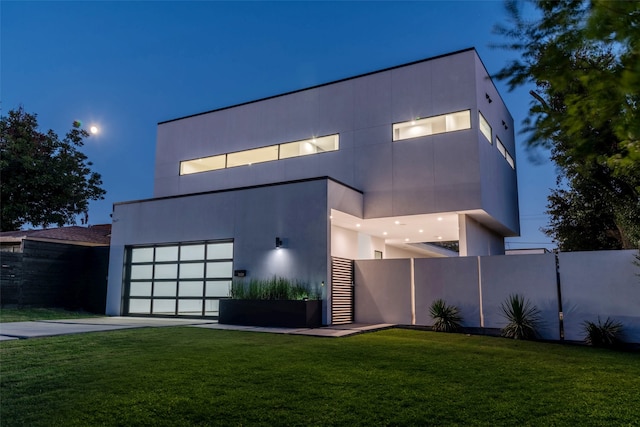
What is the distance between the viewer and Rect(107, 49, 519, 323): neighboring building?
1230 centimetres

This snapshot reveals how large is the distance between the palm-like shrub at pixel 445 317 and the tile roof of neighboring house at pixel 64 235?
12.7 meters

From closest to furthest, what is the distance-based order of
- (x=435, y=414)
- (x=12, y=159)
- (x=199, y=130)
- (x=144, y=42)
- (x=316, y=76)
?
(x=435, y=414) → (x=199, y=130) → (x=12, y=159) → (x=144, y=42) → (x=316, y=76)

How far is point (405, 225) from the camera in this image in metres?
15.3

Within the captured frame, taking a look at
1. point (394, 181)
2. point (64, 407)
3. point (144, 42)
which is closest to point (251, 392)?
point (64, 407)

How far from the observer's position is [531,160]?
2.85m

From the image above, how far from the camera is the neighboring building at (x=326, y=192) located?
40.3 ft

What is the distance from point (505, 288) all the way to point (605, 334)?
2186 mm

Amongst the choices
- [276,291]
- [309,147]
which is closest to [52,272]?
[276,291]

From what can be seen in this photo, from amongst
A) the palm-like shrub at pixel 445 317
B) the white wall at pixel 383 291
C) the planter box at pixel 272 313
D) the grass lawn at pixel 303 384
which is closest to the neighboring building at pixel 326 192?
the planter box at pixel 272 313

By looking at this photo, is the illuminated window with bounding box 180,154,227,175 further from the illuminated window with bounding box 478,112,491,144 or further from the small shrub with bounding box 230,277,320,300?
the illuminated window with bounding box 478,112,491,144

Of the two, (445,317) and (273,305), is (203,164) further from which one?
(445,317)

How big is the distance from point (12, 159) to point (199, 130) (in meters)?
10.1

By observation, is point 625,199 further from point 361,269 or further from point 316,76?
point 316,76

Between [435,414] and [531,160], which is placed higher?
[531,160]
